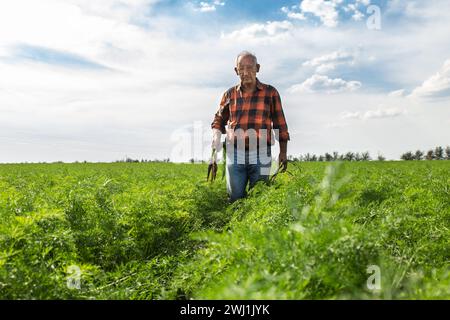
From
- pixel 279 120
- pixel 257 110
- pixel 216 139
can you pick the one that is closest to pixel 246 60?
pixel 257 110

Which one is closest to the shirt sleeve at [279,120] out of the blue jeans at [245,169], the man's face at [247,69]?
the blue jeans at [245,169]

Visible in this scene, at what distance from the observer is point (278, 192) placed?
5.29m

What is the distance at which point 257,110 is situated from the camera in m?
6.22

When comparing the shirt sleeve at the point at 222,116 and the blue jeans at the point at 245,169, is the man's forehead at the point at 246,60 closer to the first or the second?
the shirt sleeve at the point at 222,116

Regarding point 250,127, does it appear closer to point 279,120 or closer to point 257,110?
point 257,110

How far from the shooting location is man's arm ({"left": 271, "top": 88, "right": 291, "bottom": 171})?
6453 mm

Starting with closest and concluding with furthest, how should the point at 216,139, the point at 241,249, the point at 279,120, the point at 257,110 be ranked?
1. the point at 241,249
2. the point at 257,110
3. the point at 279,120
4. the point at 216,139

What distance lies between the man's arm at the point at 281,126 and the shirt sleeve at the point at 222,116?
702 millimetres

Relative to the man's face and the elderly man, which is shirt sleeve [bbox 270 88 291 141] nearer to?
the elderly man

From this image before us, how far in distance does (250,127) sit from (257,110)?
255 mm

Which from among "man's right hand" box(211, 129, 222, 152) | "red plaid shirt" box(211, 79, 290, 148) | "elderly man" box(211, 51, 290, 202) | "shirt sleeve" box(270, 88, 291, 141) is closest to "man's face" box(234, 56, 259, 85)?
"elderly man" box(211, 51, 290, 202)

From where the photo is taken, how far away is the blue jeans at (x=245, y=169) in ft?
20.9
